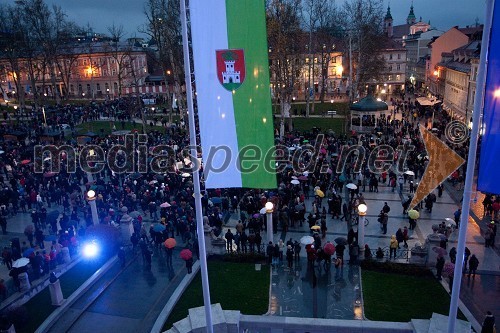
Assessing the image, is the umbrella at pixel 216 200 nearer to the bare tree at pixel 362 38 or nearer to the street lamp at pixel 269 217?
the street lamp at pixel 269 217

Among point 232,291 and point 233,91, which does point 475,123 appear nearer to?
point 233,91

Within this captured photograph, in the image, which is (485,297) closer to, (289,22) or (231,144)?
(231,144)

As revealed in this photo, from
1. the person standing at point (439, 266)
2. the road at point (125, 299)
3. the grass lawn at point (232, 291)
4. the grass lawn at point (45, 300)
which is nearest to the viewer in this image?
the grass lawn at point (45, 300)

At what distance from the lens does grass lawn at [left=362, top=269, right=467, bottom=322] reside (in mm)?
12031

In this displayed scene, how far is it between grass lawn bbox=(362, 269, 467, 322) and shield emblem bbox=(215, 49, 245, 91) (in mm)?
8382

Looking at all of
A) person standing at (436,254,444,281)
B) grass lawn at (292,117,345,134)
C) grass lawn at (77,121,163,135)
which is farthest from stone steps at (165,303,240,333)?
grass lawn at (77,121,163,135)

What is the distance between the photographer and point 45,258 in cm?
1512

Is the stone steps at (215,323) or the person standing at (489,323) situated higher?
the stone steps at (215,323)

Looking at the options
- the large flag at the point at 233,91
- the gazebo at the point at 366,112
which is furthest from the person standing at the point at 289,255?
the gazebo at the point at 366,112

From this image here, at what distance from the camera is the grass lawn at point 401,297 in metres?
12.0

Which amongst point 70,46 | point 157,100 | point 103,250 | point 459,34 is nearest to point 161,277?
point 103,250

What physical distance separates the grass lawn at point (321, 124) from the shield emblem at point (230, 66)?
110 ft

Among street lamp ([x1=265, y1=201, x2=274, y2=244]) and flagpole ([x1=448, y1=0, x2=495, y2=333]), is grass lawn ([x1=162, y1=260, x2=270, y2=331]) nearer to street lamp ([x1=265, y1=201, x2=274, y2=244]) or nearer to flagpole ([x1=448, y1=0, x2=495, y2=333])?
street lamp ([x1=265, y1=201, x2=274, y2=244])

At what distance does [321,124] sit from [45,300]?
34.3 metres
